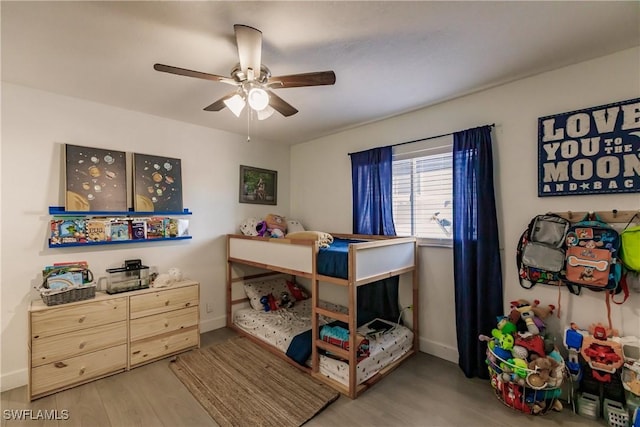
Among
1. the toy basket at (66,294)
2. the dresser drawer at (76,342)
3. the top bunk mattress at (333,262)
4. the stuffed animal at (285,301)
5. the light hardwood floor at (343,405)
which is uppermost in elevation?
the top bunk mattress at (333,262)

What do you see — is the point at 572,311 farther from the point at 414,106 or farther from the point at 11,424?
the point at 11,424

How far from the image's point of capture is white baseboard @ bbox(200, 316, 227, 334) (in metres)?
3.31

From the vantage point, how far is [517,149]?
2.26 m

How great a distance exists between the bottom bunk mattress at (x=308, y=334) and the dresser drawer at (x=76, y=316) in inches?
49.4

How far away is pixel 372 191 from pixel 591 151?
1.77 metres

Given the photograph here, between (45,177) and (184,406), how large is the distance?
221cm

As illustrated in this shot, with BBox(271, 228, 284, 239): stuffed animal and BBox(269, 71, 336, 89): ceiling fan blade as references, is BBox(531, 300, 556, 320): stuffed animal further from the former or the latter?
BBox(271, 228, 284, 239): stuffed animal

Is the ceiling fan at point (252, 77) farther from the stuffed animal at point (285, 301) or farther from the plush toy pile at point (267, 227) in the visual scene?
the stuffed animal at point (285, 301)

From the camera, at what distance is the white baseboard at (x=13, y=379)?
2175 millimetres

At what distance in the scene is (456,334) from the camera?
2572 millimetres

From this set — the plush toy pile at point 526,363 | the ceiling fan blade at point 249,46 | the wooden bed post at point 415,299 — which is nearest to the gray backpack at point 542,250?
the plush toy pile at point 526,363

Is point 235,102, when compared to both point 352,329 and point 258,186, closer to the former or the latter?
point 352,329

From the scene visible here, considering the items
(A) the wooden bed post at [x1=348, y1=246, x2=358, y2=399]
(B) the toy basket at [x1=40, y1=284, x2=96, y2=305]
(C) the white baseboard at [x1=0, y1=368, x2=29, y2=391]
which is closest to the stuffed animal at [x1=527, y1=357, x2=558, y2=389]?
(A) the wooden bed post at [x1=348, y1=246, x2=358, y2=399]

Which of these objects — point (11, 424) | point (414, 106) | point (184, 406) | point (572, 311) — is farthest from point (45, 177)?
point (572, 311)
